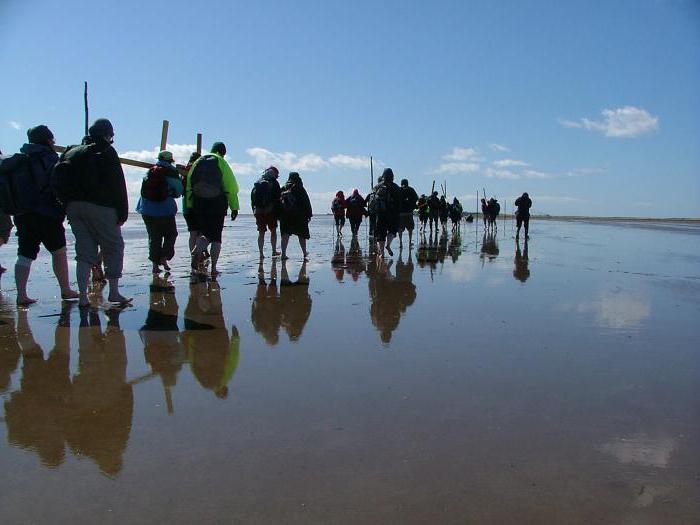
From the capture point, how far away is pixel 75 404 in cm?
283

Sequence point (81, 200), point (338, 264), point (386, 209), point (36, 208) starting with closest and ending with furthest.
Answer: point (81, 200) < point (36, 208) < point (338, 264) < point (386, 209)

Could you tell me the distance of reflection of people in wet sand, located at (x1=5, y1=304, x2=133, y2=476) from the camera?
2.34m

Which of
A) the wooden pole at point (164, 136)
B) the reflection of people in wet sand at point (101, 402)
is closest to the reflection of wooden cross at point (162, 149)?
the wooden pole at point (164, 136)

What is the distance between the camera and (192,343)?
405 cm

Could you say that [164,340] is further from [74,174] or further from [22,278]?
[22,278]

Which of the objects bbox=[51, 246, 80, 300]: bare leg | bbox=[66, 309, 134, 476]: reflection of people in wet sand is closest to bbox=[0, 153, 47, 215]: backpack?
bbox=[51, 246, 80, 300]: bare leg

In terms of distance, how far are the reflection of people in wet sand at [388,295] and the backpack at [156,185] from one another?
3.02 m

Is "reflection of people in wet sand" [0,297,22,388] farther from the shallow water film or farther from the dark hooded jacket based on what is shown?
the dark hooded jacket

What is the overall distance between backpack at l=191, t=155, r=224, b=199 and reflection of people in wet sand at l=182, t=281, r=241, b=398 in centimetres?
233

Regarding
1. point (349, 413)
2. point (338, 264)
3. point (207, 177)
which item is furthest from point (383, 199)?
point (349, 413)

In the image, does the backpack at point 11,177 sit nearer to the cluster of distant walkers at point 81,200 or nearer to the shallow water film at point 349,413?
the cluster of distant walkers at point 81,200

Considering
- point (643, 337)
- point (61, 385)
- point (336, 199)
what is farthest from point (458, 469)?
point (336, 199)

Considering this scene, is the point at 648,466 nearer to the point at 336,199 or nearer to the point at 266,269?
the point at 266,269

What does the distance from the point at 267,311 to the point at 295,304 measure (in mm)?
463
